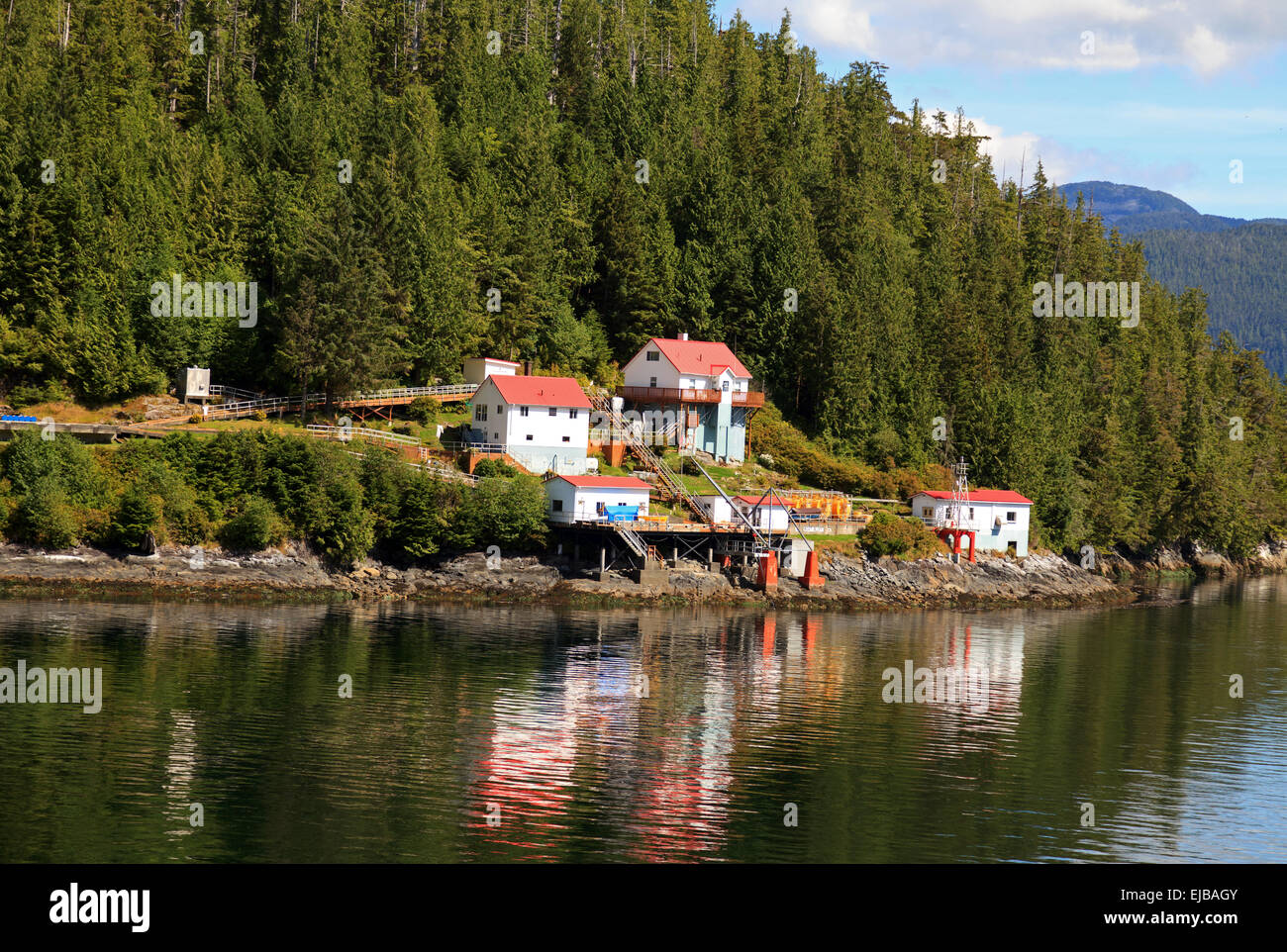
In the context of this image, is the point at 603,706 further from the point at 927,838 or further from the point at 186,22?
the point at 186,22

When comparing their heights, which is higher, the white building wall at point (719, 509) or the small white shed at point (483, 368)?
the small white shed at point (483, 368)

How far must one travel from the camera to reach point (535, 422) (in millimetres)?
84375

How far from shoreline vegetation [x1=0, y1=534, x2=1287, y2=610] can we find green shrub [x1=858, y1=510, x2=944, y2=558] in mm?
676

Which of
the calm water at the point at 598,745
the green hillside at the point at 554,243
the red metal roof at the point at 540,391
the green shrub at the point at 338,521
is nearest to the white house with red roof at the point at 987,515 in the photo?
the green hillside at the point at 554,243

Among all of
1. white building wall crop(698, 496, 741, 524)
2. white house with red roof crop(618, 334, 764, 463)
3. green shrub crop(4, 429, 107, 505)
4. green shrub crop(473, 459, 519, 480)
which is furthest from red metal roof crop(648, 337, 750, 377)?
green shrub crop(4, 429, 107, 505)

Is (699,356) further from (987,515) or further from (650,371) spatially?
(987,515)

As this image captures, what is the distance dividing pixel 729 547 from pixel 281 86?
61.2 m

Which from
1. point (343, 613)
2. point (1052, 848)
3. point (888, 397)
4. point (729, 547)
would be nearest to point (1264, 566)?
point (888, 397)

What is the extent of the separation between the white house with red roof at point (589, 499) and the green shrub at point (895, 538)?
1713 cm

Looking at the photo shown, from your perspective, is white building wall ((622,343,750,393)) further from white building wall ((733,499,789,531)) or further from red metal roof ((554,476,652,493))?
red metal roof ((554,476,652,493))

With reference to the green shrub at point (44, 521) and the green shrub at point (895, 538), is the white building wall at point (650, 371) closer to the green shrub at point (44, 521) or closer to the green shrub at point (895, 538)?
the green shrub at point (895, 538)

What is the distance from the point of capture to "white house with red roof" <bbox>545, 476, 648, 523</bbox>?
77.8 metres

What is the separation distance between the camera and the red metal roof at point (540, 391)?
276 ft

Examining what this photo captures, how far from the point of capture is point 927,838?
33.8m
